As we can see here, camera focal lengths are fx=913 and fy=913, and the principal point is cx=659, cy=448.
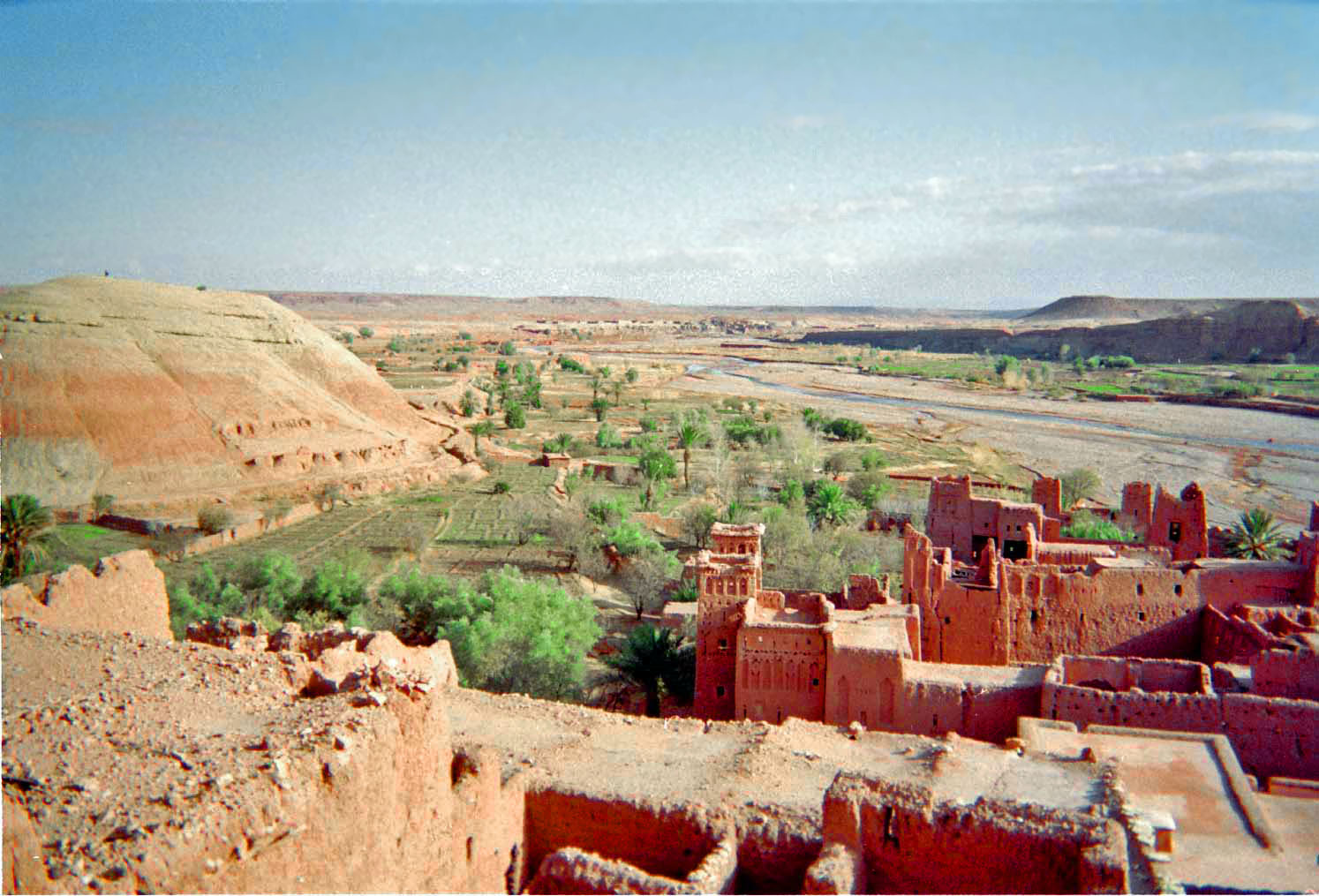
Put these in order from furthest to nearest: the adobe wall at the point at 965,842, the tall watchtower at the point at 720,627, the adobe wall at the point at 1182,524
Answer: the adobe wall at the point at 1182,524, the tall watchtower at the point at 720,627, the adobe wall at the point at 965,842

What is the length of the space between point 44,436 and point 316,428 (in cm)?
1119

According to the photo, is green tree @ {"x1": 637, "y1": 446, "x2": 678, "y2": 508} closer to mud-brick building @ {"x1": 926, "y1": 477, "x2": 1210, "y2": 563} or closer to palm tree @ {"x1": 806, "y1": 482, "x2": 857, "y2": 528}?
palm tree @ {"x1": 806, "y1": 482, "x2": 857, "y2": 528}

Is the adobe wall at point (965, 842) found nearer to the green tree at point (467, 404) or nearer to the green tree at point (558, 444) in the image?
the green tree at point (558, 444)

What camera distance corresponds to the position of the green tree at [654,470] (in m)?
36.2

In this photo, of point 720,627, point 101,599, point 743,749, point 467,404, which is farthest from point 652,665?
point 467,404

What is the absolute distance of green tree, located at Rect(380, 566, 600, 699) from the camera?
1623cm

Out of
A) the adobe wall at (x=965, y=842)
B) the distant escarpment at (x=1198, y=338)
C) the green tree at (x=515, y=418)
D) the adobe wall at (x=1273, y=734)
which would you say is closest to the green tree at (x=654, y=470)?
the green tree at (x=515, y=418)

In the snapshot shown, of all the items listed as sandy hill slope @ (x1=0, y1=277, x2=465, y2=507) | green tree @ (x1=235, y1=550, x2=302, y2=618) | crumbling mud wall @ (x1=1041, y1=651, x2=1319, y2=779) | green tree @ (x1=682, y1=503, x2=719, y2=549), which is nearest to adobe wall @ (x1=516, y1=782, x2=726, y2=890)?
crumbling mud wall @ (x1=1041, y1=651, x2=1319, y2=779)

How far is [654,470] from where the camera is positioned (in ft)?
125

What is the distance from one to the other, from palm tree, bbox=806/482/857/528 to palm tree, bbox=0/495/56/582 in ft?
74.1

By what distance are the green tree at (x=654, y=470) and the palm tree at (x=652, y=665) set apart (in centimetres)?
1806

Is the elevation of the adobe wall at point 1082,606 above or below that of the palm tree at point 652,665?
above

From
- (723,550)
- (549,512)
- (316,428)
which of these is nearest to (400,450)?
(316,428)

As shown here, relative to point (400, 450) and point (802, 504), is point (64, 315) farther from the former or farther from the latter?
point (802, 504)
